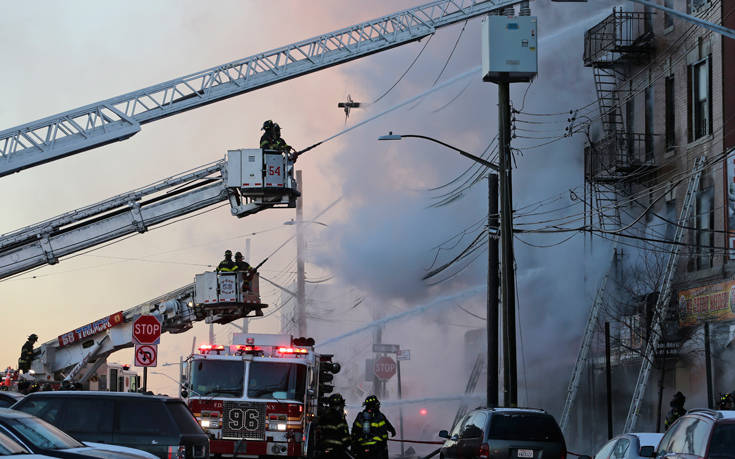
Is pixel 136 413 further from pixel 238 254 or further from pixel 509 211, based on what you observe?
pixel 238 254

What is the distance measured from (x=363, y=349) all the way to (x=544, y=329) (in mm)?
26230

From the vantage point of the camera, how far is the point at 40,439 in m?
10.1

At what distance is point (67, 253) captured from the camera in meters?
28.0

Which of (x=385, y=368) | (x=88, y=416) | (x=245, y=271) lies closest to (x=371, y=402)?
(x=88, y=416)

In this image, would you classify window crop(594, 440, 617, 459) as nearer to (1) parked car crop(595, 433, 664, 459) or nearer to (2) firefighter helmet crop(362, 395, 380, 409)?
(1) parked car crop(595, 433, 664, 459)

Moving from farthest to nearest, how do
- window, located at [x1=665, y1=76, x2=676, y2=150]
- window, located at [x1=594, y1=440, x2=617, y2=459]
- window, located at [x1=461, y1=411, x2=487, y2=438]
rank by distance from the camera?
window, located at [x1=665, y1=76, x2=676, y2=150]
window, located at [x1=461, y1=411, x2=487, y2=438]
window, located at [x1=594, y1=440, x2=617, y2=459]

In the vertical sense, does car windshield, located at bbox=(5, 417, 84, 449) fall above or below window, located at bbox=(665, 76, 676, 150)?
below

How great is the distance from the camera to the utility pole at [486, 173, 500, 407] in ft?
80.4

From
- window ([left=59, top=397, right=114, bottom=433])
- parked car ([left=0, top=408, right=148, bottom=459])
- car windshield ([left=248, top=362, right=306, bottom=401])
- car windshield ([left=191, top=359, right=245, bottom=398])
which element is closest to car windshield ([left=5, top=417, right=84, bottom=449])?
parked car ([left=0, top=408, right=148, bottom=459])

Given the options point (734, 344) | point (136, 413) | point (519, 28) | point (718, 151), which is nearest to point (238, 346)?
point (136, 413)

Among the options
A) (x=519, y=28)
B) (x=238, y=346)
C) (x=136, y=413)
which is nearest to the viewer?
(x=136, y=413)

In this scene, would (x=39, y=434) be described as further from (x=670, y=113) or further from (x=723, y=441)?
(x=670, y=113)

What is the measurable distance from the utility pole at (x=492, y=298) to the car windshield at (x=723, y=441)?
13.9 meters

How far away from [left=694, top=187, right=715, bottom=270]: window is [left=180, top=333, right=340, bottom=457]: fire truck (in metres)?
14.7
